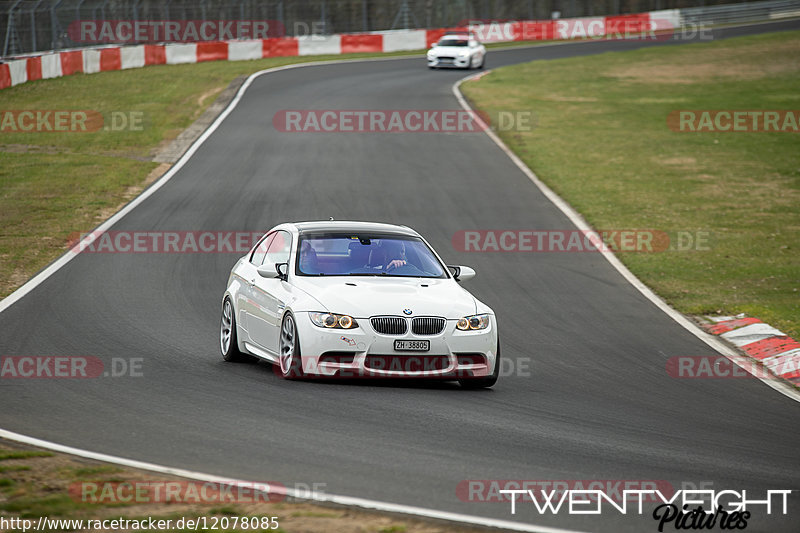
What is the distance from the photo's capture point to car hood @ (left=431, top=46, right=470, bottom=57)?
162ft

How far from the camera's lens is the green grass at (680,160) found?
1828 centimetres

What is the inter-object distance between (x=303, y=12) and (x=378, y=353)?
51.2 meters

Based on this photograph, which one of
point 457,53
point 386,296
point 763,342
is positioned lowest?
point 763,342

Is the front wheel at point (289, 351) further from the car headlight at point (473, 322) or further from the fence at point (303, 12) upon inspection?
the fence at point (303, 12)

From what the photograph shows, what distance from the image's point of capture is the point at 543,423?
9164 millimetres

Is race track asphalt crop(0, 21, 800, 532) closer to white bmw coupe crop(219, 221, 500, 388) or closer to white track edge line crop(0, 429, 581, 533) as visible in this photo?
white track edge line crop(0, 429, 581, 533)

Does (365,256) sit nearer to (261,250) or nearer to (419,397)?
(261,250)

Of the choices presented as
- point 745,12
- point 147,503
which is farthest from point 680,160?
point 745,12

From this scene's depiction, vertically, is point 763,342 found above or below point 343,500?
below

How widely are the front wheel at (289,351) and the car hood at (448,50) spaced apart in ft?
131

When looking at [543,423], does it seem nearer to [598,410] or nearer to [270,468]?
[598,410]

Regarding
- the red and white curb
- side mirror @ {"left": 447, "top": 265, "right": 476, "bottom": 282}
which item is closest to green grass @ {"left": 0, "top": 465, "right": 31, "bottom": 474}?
side mirror @ {"left": 447, "top": 265, "right": 476, "bottom": 282}

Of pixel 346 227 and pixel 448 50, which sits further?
pixel 448 50

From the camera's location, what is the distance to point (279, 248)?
475 inches
